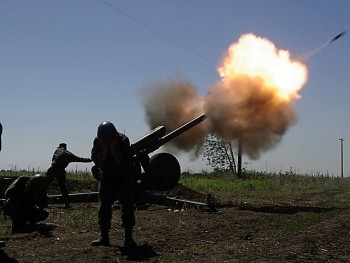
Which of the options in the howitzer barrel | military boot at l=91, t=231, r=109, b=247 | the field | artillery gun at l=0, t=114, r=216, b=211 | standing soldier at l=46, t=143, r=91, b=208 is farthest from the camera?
the howitzer barrel

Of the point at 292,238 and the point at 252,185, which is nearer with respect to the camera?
the point at 292,238

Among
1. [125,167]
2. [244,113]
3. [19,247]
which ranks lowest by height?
[19,247]

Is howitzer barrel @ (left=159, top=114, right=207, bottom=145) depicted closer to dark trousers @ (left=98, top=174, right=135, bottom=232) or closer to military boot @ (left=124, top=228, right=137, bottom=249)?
dark trousers @ (left=98, top=174, right=135, bottom=232)

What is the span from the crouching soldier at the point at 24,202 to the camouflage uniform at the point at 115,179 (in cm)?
189

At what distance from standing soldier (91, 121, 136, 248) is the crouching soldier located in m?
1.89

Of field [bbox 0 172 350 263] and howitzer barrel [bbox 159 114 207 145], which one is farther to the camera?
howitzer barrel [bbox 159 114 207 145]

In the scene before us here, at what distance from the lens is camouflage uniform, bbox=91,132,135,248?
32.7ft

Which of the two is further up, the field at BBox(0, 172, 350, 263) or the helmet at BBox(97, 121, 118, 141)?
the helmet at BBox(97, 121, 118, 141)

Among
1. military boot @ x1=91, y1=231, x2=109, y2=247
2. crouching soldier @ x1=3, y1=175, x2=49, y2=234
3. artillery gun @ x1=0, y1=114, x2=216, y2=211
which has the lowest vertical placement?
military boot @ x1=91, y1=231, x2=109, y2=247

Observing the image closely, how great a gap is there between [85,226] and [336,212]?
6.98 m

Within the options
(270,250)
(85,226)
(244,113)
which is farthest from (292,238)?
(244,113)

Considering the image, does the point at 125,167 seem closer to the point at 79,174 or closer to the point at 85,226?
the point at 85,226

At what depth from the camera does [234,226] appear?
12625 millimetres

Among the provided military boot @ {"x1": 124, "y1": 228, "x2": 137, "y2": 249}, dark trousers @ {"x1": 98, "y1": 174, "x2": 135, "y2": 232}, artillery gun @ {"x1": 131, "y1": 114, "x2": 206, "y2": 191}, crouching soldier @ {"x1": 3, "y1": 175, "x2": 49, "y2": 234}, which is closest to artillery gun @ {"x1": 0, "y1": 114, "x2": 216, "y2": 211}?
artillery gun @ {"x1": 131, "y1": 114, "x2": 206, "y2": 191}
